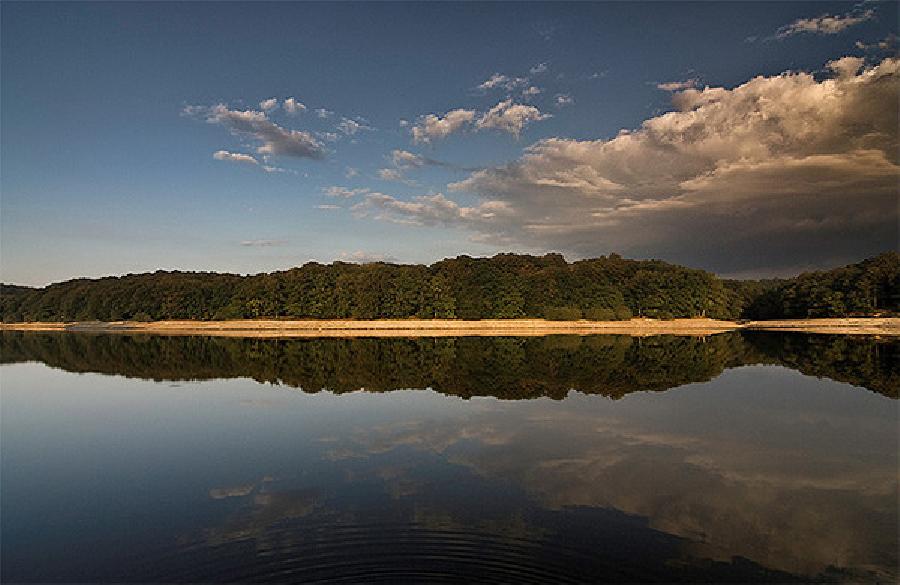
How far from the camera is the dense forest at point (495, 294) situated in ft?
363

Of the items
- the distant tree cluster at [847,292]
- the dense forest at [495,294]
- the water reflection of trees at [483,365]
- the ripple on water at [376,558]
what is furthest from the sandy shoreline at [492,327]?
the ripple on water at [376,558]

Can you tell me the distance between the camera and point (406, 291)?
12231 centimetres

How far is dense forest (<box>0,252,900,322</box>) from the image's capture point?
110500 millimetres

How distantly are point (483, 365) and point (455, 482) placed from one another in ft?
99.8

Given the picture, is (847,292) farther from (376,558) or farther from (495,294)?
(376,558)

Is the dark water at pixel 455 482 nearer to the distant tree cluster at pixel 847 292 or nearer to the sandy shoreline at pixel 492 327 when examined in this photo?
the sandy shoreline at pixel 492 327

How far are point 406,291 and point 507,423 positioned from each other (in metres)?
99.9

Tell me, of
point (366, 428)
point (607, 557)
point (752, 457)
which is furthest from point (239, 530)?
point (752, 457)

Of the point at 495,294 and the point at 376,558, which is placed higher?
the point at 495,294

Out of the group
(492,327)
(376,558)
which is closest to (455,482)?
(376,558)

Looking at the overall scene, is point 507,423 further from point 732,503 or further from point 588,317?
point 588,317

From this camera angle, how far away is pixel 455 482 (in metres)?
15.3

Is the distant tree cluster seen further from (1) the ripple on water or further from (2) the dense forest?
(1) the ripple on water

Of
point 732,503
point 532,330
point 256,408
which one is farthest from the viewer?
point 532,330
